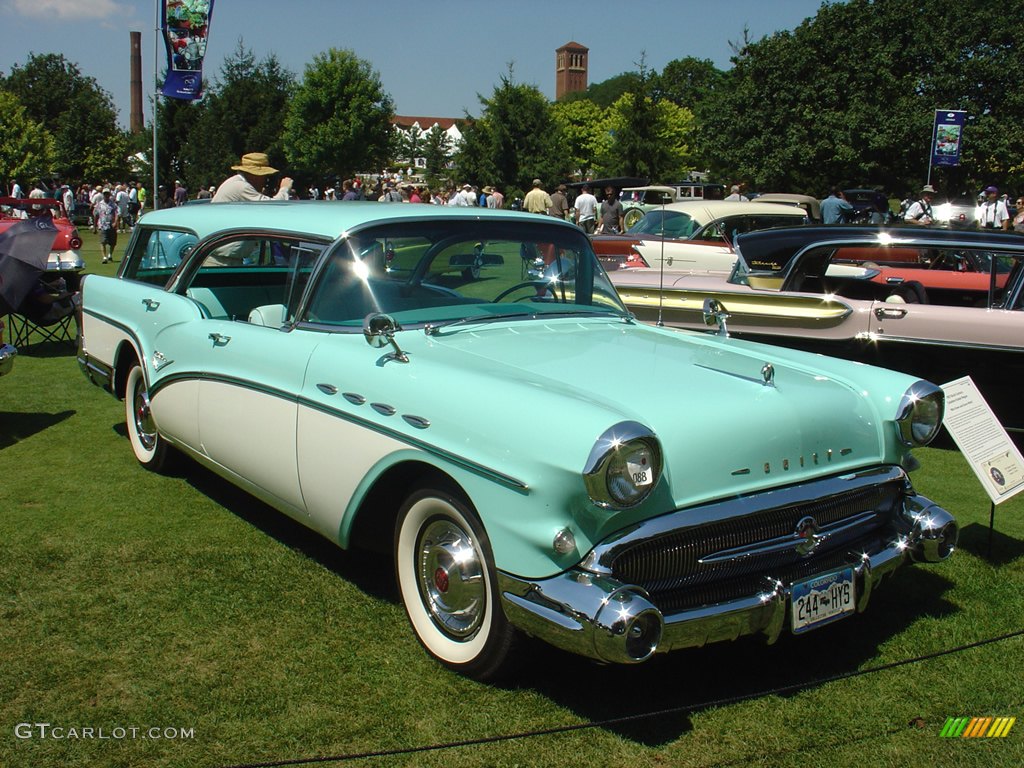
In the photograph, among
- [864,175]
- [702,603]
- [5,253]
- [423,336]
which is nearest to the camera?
[702,603]

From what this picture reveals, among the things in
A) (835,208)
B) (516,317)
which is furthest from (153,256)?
(835,208)

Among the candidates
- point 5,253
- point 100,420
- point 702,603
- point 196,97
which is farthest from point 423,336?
point 196,97

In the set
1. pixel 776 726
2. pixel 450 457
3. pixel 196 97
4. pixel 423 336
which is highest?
→ pixel 196 97

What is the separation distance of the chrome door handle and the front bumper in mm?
3231

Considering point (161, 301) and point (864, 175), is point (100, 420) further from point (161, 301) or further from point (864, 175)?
point (864, 175)

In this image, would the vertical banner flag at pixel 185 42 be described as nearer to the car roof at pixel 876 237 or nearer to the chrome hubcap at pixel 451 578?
the car roof at pixel 876 237

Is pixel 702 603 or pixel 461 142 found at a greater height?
pixel 461 142

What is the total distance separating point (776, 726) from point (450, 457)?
133 centimetres

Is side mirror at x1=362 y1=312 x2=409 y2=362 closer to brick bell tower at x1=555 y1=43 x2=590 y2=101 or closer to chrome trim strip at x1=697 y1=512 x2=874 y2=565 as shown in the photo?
chrome trim strip at x1=697 y1=512 x2=874 y2=565

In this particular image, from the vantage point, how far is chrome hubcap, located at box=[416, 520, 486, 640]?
311 cm

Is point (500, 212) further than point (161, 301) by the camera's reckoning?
No

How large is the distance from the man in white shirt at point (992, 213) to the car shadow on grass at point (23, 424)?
1903 centimetres

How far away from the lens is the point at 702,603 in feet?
9.61

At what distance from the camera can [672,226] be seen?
41.7ft
